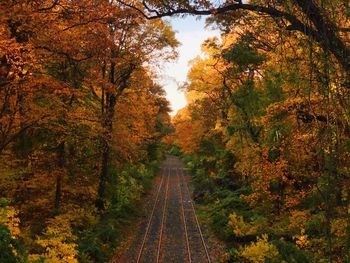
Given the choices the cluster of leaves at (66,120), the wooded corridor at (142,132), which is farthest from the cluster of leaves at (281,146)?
the cluster of leaves at (66,120)

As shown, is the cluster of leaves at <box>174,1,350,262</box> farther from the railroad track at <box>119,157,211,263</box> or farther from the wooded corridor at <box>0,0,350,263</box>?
the railroad track at <box>119,157,211,263</box>

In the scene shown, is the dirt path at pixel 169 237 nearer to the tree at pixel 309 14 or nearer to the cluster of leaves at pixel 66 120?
the cluster of leaves at pixel 66 120

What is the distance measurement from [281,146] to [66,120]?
819 cm

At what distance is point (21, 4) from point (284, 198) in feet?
41.2

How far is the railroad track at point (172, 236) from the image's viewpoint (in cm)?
1537

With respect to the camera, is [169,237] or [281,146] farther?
[169,237]

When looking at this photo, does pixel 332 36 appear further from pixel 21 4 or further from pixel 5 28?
pixel 5 28

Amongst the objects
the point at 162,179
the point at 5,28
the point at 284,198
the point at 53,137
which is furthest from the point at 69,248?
the point at 162,179

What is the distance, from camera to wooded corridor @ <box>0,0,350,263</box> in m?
6.77

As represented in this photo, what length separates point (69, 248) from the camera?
1133 centimetres

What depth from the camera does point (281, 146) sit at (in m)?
13.9

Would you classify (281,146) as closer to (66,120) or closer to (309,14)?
(66,120)

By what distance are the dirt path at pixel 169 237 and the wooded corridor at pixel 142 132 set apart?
113 millimetres

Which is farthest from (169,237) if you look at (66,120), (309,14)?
(309,14)
